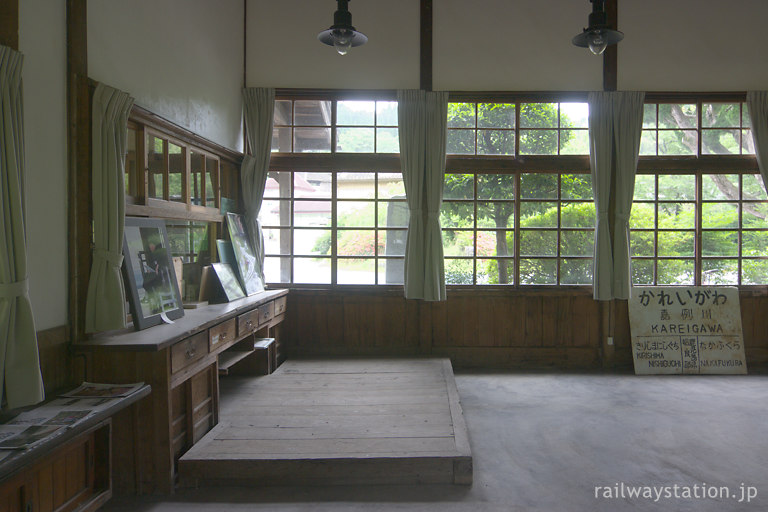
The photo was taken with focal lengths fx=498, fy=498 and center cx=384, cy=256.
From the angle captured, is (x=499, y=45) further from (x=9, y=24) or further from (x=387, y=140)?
(x=9, y=24)

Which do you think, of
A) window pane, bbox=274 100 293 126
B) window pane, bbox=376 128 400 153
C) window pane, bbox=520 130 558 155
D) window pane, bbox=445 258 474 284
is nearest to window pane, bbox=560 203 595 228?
window pane, bbox=520 130 558 155

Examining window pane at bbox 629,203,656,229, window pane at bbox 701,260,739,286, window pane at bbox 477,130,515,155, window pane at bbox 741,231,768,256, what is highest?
window pane at bbox 477,130,515,155

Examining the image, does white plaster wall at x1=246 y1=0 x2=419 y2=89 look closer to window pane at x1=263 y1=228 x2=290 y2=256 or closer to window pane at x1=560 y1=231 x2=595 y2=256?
window pane at x1=263 y1=228 x2=290 y2=256

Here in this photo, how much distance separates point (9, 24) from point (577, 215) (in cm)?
495

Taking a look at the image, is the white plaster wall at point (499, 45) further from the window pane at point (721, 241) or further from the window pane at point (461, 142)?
the window pane at point (721, 241)

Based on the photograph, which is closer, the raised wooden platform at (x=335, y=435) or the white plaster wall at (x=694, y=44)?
the raised wooden platform at (x=335, y=435)

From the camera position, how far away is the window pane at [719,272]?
539 cm

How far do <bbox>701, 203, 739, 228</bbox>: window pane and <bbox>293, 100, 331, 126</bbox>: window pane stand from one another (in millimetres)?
4180

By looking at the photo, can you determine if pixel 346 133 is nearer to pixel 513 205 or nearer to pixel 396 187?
A: pixel 396 187

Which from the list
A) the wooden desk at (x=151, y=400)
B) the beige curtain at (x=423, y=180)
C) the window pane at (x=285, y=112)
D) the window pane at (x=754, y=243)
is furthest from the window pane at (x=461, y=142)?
the wooden desk at (x=151, y=400)

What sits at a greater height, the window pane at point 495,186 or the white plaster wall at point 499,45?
the white plaster wall at point 499,45

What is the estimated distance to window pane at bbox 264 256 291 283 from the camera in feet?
18.0

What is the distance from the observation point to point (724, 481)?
290cm

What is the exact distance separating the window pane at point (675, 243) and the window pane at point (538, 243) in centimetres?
115
